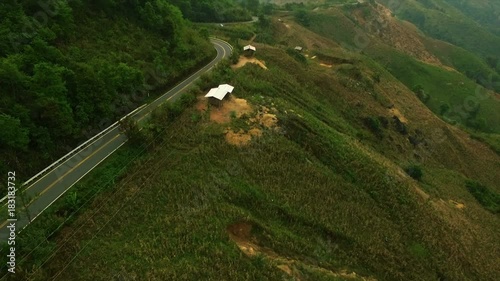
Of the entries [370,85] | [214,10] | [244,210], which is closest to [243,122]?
[244,210]

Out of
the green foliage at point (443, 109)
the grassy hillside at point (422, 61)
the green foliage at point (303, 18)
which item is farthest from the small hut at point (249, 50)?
the green foliage at point (303, 18)

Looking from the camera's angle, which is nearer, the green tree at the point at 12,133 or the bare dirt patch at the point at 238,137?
the green tree at the point at 12,133

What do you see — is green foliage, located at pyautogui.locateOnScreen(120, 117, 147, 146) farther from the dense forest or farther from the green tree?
the green tree

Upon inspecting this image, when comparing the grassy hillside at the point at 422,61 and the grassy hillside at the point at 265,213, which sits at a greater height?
the grassy hillside at the point at 265,213

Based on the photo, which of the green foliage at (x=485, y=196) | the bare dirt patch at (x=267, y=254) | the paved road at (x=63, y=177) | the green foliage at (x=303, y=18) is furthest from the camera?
the green foliage at (x=303, y=18)

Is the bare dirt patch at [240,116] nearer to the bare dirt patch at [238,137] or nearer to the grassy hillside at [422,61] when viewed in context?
the bare dirt patch at [238,137]
